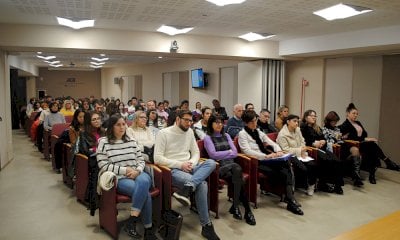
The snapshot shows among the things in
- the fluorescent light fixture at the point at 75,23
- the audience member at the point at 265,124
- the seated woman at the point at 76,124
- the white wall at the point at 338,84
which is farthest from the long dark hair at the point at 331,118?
the fluorescent light fixture at the point at 75,23

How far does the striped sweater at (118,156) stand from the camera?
134 inches

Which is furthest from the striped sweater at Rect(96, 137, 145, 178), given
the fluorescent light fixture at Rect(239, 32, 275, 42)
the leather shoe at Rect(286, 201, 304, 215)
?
the fluorescent light fixture at Rect(239, 32, 275, 42)

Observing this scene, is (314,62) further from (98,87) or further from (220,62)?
(98,87)

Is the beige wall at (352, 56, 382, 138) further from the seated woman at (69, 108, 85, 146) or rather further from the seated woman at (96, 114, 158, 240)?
the seated woman at (69, 108, 85, 146)

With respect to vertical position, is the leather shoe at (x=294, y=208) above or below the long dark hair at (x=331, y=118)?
below

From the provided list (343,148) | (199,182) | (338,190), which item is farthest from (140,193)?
(343,148)

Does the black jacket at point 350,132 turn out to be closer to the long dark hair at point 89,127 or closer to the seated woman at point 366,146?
the seated woman at point 366,146

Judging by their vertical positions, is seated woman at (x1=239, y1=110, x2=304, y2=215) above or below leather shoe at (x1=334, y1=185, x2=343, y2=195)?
above

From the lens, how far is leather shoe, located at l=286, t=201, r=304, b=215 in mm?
4135

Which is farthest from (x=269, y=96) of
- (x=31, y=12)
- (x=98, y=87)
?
(x=98, y=87)

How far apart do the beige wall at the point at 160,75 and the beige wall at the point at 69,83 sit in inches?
23.8

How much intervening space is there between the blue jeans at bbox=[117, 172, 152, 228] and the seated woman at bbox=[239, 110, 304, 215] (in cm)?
164

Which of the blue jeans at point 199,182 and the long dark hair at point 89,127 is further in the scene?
the long dark hair at point 89,127

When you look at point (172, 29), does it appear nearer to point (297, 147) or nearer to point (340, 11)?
point (340, 11)
